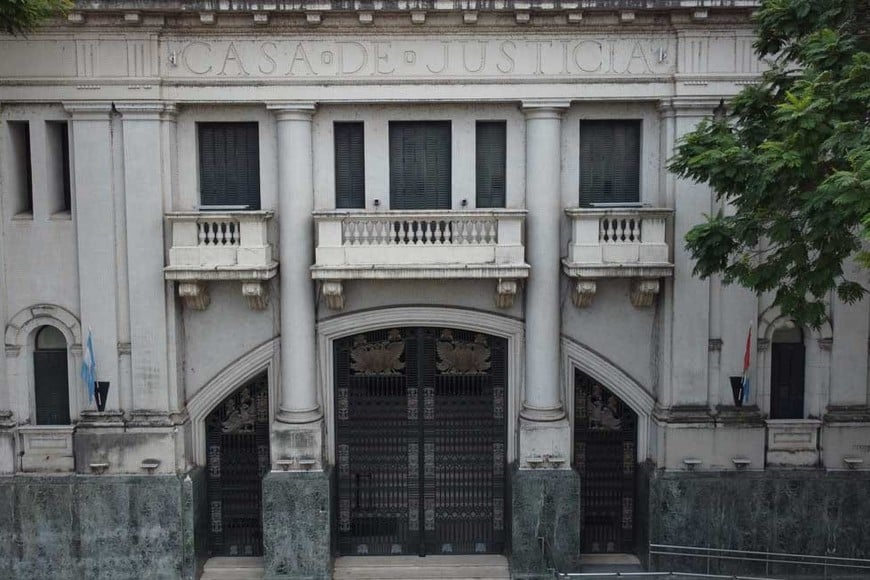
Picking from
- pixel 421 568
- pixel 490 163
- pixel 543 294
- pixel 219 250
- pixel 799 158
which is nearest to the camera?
pixel 799 158

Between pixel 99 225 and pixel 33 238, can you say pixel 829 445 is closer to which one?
pixel 99 225

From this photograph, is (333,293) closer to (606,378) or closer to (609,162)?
(606,378)

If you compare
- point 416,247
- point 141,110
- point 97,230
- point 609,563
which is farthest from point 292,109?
point 609,563

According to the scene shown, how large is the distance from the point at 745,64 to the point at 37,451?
1558 centimetres

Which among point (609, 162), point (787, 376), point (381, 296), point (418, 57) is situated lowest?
point (787, 376)

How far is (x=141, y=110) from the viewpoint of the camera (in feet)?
56.7

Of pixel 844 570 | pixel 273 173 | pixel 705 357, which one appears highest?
pixel 273 173

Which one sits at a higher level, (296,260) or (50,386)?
(296,260)

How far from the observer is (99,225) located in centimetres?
1756

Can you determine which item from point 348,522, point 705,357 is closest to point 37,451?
point 348,522

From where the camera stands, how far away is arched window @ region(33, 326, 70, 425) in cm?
1820

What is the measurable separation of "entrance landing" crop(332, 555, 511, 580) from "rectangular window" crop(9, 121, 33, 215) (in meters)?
9.52

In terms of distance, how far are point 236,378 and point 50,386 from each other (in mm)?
3671

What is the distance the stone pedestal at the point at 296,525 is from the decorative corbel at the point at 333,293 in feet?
10.8
